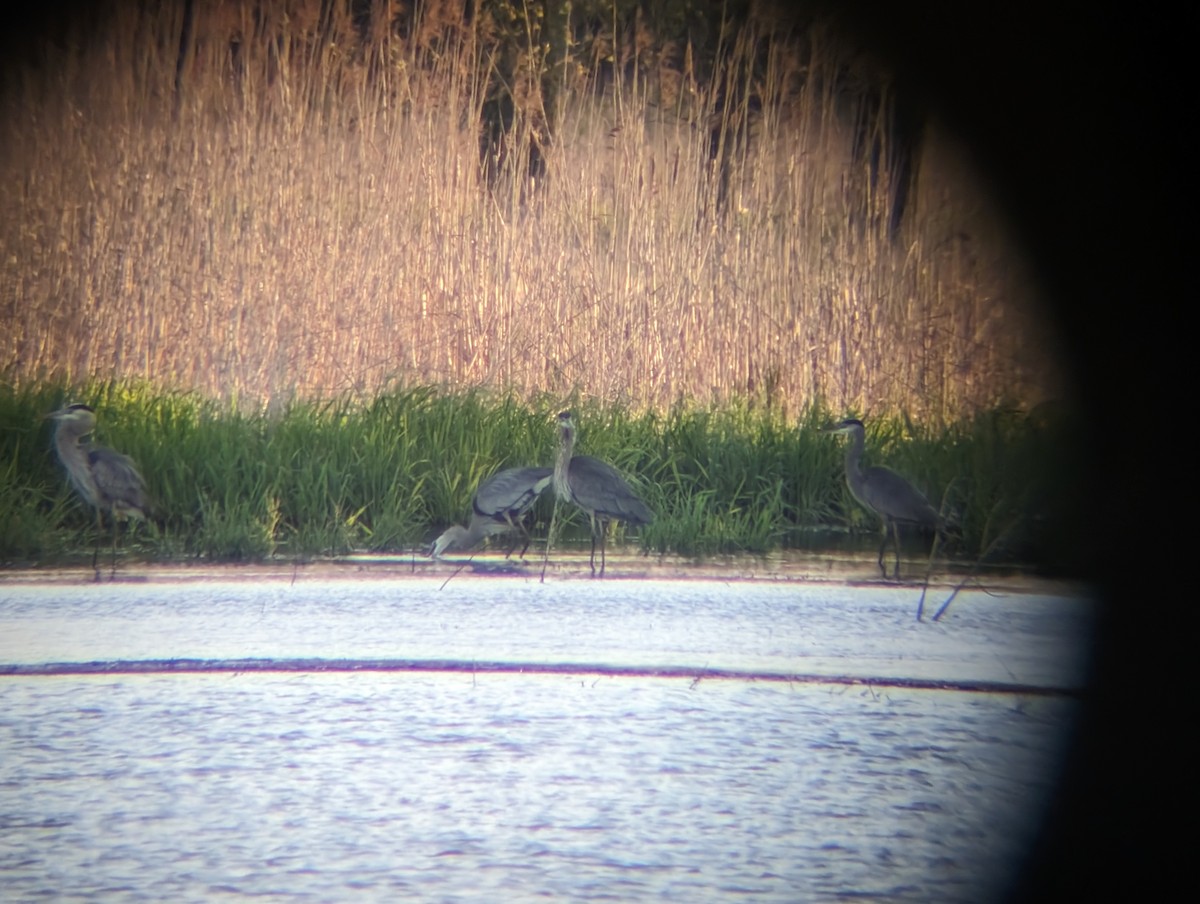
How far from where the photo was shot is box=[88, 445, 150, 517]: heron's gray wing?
274 inches

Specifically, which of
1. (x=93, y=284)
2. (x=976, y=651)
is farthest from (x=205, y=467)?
(x=976, y=651)

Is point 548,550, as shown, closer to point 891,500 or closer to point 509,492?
point 509,492

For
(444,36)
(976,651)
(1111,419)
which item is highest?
(444,36)

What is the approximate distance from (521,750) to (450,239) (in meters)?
6.21

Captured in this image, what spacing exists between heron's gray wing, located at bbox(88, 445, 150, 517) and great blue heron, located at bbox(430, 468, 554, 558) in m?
1.39

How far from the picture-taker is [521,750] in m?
4.06

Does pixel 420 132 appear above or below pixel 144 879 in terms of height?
above

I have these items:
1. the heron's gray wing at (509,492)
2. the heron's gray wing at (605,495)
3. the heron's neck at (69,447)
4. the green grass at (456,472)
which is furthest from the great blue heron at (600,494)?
the heron's neck at (69,447)

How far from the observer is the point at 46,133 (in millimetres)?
9953

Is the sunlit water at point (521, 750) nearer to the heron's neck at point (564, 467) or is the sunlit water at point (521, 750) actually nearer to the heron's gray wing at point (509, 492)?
the heron's gray wing at point (509, 492)

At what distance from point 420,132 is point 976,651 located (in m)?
6.03

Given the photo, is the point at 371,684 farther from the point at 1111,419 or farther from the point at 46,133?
A: the point at 46,133

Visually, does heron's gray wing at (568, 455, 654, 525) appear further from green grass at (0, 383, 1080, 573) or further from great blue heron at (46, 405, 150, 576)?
great blue heron at (46, 405, 150, 576)

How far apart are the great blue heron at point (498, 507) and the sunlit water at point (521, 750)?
1030 mm
